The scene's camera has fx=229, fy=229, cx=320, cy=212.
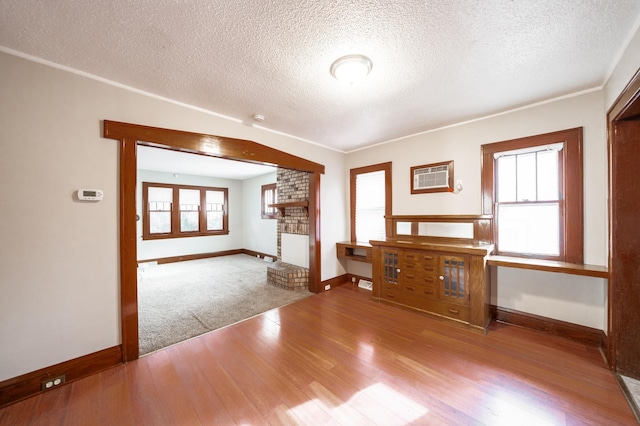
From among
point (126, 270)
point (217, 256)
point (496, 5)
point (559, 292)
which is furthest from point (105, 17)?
point (217, 256)

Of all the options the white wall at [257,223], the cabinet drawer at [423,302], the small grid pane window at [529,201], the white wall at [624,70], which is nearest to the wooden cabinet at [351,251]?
the cabinet drawer at [423,302]

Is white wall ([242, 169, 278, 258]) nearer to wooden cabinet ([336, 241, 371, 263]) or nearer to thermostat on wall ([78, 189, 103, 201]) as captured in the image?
wooden cabinet ([336, 241, 371, 263])

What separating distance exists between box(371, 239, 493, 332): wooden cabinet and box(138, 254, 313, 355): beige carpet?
4.81 ft

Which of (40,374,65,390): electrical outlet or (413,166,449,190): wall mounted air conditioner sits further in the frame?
(413,166,449,190): wall mounted air conditioner

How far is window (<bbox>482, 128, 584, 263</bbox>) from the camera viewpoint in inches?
97.6

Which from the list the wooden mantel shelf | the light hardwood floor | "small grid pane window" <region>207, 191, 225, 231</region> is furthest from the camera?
"small grid pane window" <region>207, 191, 225, 231</region>

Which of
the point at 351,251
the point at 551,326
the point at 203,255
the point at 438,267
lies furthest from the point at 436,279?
the point at 203,255

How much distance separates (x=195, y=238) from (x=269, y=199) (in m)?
2.64

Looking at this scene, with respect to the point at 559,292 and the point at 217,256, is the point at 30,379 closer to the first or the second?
the point at 559,292

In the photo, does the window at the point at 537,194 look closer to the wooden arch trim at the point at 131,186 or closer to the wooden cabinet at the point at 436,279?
the wooden cabinet at the point at 436,279

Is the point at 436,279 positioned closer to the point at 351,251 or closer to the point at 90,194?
the point at 351,251

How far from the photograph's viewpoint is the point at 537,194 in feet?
8.98

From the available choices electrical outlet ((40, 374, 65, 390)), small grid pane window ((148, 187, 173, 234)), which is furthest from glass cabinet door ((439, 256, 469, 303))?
small grid pane window ((148, 187, 173, 234))

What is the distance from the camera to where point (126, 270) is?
2.16 m
